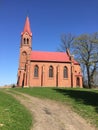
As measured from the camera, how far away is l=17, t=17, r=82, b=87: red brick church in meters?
46.2

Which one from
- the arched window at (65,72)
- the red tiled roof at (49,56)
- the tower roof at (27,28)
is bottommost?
the arched window at (65,72)

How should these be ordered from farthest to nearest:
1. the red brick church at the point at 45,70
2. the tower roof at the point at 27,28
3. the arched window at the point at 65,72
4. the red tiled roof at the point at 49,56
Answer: the tower roof at the point at 27,28, the red tiled roof at the point at 49,56, the arched window at the point at 65,72, the red brick church at the point at 45,70

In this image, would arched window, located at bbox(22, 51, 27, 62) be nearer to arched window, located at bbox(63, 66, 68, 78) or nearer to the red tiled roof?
the red tiled roof

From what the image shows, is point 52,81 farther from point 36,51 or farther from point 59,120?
point 59,120

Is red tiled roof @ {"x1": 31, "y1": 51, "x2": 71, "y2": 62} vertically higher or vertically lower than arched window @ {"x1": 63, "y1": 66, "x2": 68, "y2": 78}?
higher

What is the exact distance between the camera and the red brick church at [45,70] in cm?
4622

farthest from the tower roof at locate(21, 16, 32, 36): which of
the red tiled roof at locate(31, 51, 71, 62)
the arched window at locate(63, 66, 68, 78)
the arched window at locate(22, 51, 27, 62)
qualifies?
the arched window at locate(63, 66, 68, 78)

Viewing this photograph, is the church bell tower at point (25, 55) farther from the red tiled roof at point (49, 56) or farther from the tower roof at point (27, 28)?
the red tiled roof at point (49, 56)

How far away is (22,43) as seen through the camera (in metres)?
50.3

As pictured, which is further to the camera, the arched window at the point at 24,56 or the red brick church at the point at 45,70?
the arched window at the point at 24,56

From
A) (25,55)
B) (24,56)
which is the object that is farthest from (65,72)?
(24,56)

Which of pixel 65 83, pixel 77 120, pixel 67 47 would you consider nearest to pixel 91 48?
pixel 67 47

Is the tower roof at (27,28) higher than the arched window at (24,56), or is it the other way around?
the tower roof at (27,28)

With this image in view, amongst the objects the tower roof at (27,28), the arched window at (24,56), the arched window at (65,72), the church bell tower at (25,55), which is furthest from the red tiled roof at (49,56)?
the tower roof at (27,28)
